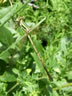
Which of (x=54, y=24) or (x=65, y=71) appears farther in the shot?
(x=54, y=24)

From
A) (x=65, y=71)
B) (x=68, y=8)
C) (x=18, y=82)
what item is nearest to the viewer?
(x=18, y=82)

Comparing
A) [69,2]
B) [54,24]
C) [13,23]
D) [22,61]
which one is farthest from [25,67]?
[69,2]

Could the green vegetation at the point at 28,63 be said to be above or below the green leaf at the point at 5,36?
below

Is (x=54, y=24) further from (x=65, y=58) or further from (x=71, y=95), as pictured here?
(x=71, y=95)

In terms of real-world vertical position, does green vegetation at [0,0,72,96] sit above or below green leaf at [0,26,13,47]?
below

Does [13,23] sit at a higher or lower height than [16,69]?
higher

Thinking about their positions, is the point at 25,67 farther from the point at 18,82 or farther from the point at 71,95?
the point at 71,95

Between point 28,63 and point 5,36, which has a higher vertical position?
point 5,36

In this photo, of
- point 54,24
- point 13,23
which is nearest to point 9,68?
point 13,23

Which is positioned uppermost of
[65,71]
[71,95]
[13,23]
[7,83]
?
[13,23]

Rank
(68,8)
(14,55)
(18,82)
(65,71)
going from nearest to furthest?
(18,82) → (14,55) → (65,71) → (68,8)
